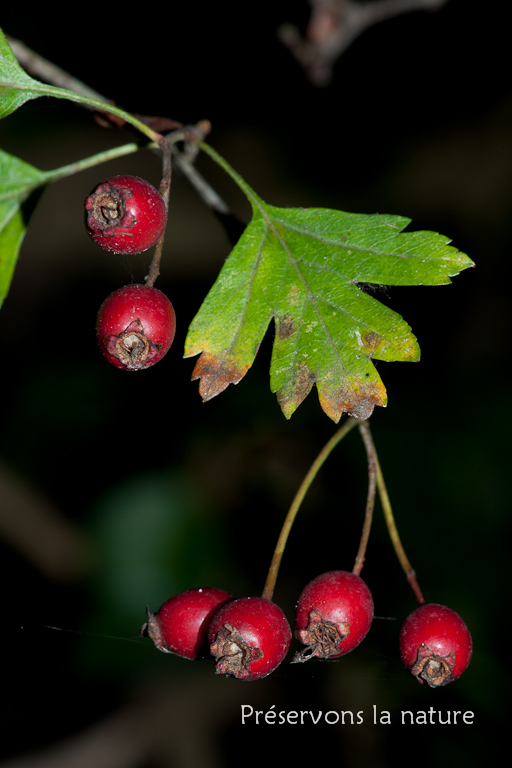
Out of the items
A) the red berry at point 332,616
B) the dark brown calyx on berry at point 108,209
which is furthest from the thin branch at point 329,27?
the red berry at point 332,616

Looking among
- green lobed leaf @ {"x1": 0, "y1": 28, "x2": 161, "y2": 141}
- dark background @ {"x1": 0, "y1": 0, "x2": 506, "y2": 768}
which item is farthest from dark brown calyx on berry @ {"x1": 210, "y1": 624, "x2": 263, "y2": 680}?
dark background @ {"x1": 0, "y1": 0, "x2": 506, "y2": 768}

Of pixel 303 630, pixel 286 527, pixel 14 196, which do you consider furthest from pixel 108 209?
pixel 303 630

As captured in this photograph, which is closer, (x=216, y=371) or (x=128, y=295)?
(x=128, y=295)

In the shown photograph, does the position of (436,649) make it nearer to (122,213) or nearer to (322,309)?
(322,309)

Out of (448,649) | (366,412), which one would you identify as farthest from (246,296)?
(448,649)

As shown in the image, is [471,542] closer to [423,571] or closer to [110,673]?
[423,571]

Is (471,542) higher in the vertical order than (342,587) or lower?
higher
